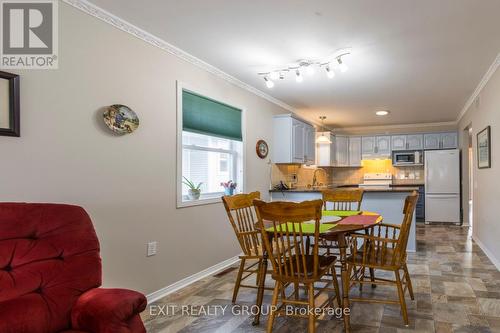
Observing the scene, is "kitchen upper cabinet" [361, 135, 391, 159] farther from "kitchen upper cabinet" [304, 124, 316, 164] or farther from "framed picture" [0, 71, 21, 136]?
"framed picture" [0, 71, 21, 136]

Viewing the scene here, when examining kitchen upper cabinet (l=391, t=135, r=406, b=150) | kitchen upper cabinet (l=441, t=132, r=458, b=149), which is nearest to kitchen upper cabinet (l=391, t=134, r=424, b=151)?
kitchen upper cabinet (l=391, t=135, r=406, b=150)

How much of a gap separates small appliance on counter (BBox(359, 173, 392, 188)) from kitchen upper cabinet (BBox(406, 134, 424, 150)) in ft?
2.76

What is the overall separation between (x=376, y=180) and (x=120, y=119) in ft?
24.5

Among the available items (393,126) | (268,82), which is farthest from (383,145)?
(268,82)

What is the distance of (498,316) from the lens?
278 cm

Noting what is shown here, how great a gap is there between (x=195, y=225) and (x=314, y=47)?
2.22 meters

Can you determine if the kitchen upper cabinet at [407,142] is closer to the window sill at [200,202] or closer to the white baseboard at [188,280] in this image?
the white baseboard at [188,280]

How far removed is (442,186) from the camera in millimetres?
8023

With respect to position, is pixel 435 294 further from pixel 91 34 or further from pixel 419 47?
pixel 91 34

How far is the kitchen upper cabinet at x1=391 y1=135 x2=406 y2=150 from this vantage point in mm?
8773

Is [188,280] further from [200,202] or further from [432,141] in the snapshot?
[432,141]

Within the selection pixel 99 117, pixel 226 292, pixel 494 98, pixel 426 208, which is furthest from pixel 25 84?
pixel 426 208

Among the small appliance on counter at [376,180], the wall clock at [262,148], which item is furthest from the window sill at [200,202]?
the small appliance on counter at [376,180]

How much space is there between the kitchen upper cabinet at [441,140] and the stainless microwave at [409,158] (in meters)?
0.27
